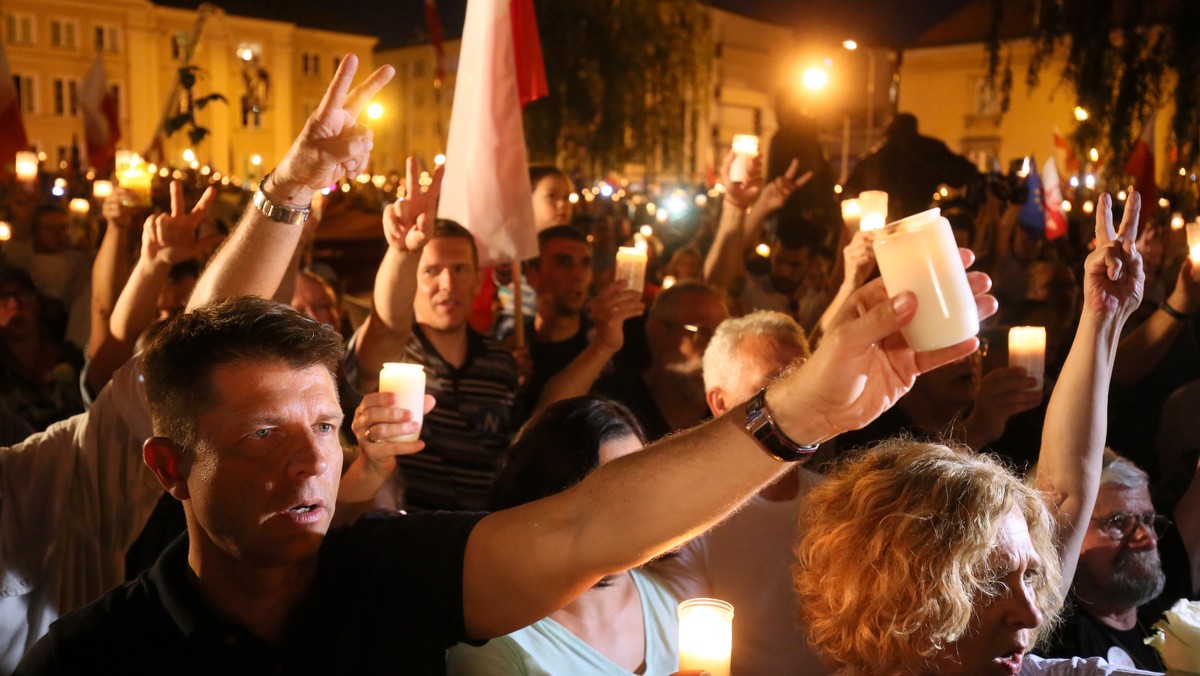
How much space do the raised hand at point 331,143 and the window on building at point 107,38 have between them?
66949mm

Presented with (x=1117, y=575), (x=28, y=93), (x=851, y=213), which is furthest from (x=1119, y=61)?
(x=28, y=93)

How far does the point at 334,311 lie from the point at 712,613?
405 centimetres

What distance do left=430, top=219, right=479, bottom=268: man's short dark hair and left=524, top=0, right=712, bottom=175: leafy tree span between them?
15.2 meters

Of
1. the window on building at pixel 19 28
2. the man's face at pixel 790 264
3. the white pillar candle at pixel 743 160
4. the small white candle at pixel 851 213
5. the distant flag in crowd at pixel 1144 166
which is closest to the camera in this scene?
the small white candle at pixel 851 213

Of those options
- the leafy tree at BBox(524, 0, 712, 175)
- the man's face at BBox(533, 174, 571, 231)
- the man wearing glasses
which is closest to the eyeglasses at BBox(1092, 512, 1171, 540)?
the man wearing glasses

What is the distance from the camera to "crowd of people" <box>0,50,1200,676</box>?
1.91 metres

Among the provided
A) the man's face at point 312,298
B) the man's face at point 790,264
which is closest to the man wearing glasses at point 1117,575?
the man's face at point 312,298

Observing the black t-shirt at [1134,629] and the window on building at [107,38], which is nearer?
the black t-shirt at [1134,629]

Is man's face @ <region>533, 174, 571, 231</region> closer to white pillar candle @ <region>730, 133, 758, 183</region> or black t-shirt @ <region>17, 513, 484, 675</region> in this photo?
white pillar candle @ <region>730, 133, 758, 183</region>

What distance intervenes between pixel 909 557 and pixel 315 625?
1.20 meters

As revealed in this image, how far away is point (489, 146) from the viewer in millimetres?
4965

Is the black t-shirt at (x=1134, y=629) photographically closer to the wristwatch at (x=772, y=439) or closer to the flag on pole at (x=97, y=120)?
the wristwatch at (x=772, y=439)

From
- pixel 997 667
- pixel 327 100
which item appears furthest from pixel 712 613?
pixel 327 100

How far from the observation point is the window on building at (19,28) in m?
60.2
